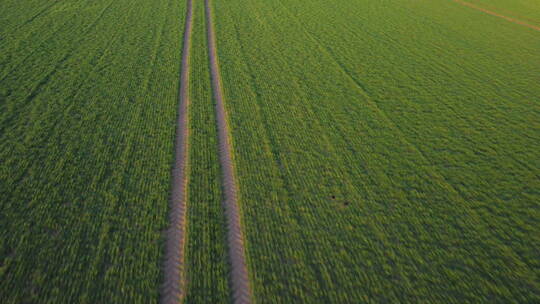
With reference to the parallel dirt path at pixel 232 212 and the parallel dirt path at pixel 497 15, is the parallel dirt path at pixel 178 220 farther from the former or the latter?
the parallel dirt path at pixel 497 15

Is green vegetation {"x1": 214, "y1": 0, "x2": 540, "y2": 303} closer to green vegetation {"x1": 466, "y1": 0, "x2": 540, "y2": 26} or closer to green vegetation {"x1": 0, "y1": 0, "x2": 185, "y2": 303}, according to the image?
green vegetation {"x1": 0, "y1": 0, "x2": 185, "y2": 303}

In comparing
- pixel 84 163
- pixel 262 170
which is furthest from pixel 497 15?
pixel 84 163

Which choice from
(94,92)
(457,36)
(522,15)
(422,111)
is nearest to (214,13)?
(94,92)

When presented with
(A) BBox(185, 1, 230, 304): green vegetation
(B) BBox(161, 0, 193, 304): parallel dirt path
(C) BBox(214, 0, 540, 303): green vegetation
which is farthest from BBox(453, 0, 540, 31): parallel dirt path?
(B) BBox(161, 0, 193, 304): parallel dirt path

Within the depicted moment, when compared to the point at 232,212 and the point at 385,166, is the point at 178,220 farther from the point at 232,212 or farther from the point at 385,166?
the point at 385,166

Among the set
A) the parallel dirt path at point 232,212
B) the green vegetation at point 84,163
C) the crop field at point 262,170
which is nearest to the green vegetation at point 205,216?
the crop field at point 262,170

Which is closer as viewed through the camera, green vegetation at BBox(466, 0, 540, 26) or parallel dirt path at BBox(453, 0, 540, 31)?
parallel dirt path at BBox(453, 0, 540, 31)
